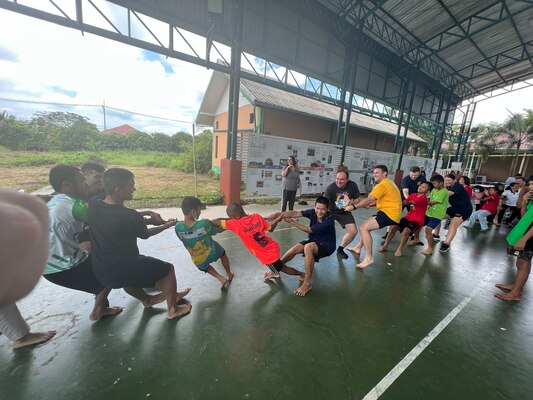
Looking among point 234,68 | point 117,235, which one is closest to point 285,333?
point 117,235

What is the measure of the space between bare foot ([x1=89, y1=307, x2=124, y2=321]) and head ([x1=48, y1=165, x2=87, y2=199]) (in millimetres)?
1151

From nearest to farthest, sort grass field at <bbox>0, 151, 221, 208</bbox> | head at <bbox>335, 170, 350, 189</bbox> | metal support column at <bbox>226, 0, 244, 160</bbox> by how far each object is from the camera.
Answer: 1. head at <bbox>335, 170, 350, 189</bbox>
2. metal support column at <bbox>226, 0, 244, 160</bbox>
3. grass field at <bbox>0, 151, 221, 208</bbox>

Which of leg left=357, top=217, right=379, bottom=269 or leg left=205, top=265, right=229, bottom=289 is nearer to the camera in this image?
leg left=205, top=265, right=229, bottom=289

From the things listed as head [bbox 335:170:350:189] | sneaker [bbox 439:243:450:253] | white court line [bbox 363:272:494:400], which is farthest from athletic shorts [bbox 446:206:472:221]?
head [bbox 335:170:350:189]

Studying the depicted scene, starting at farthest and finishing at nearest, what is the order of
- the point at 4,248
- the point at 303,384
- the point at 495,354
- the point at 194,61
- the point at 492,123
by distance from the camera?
the point at 492,123, the point at 194,61, the point at 495,354, the point at 303,384, the point at 4,248

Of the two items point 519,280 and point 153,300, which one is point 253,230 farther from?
point 519,280

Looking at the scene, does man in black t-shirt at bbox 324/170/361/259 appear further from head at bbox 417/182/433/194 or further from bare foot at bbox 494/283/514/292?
bare foot at bbox 494/283/514/292

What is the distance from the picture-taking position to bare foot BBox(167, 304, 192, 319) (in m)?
2.36

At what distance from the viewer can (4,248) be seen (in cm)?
47

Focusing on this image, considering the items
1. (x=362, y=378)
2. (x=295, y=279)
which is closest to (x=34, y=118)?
(x=295, y=279)

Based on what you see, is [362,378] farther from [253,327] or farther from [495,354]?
[495,354]

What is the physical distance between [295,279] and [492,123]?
82.7 ft

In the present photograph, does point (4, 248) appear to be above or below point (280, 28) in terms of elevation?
below

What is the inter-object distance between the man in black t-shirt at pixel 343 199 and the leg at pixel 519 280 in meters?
1.99
